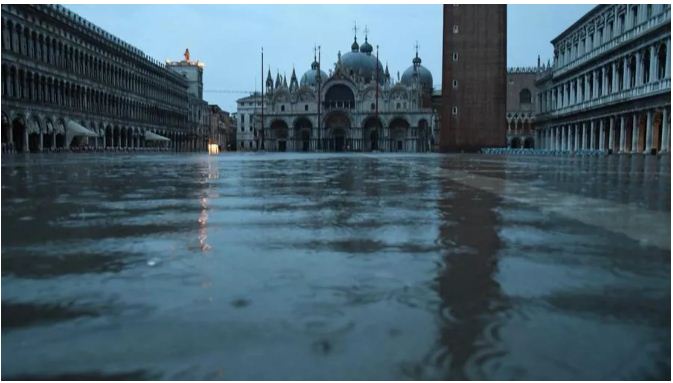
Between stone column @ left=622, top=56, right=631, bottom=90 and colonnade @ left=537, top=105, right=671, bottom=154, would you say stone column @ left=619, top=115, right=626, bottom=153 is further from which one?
stone column @ left=622, top=56, right=631, bottom=90

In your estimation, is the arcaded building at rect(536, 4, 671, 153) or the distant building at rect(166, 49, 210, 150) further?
the distant building at rect(166, 49, 210, 150)

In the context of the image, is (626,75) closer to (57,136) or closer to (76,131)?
(76,131)

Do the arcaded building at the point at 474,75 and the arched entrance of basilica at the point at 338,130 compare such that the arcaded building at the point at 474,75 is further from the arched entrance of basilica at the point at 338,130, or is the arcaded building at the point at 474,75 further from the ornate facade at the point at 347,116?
the arched entrance of basilica at the point at 338,130

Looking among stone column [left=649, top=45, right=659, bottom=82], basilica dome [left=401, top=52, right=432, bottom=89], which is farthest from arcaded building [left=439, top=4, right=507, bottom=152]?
basilica dome [left=401, top=52, right=432, bottom=89]

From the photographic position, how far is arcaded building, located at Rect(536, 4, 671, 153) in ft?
129

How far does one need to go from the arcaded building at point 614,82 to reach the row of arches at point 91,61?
42298mm

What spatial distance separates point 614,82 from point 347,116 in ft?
173

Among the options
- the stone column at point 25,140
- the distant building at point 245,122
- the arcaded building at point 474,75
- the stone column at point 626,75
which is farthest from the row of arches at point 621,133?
the distant building at point 245,122

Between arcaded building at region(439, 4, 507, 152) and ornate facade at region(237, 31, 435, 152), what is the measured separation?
91.1ft

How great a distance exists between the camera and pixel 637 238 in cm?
398

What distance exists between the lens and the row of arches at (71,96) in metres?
42.8

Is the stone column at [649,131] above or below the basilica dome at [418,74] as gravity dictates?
below

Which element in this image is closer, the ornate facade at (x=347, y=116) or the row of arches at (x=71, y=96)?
the row of arches at (x=71, y=96)

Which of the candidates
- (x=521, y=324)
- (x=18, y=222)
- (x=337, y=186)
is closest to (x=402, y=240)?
(x=521, y=324)
